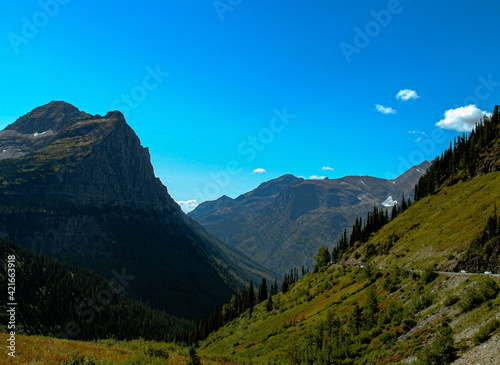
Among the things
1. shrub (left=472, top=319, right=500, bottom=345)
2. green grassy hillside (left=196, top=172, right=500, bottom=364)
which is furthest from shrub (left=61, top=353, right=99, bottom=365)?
shrub (left=472, top=319, right=500, bottom=345)

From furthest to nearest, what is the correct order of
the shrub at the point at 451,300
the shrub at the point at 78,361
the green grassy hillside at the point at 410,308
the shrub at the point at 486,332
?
→ the shrub at the point at 451,300 < the green grassy hillside at the point at 410,308 < the shrub at the point at 78,361 < the shrub at the point at 486,332

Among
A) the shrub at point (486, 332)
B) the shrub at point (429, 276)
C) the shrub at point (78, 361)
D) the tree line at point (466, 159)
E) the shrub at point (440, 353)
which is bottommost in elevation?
the shrub at point (440, 353)

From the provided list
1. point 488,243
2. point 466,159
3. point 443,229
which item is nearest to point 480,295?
point 488,243

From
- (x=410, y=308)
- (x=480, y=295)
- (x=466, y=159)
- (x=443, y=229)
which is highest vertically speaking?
(x=466, y=159)

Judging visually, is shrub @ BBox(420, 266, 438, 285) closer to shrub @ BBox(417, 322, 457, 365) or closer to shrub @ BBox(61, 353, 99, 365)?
shrub @ BBox(417, 322, 457, 365)

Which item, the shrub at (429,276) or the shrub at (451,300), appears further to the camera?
the shrub at (429,276)

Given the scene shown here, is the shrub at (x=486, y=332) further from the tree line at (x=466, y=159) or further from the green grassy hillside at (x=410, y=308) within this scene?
the tree line at (x=466, y=159)

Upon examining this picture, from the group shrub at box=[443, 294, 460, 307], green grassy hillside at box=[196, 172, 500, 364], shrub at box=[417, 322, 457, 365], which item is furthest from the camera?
shrub at box=[443, 294, 460, 307]

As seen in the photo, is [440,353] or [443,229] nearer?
[440,353]

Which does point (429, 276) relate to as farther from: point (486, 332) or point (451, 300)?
point (486, 332)

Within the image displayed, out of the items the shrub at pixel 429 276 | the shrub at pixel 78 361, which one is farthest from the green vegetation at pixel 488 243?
the shrub at pixel 78 361

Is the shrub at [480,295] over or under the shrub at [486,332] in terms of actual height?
over

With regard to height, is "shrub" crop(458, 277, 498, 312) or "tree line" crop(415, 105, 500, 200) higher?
"tree line" crop(415, 105, 500, 200)

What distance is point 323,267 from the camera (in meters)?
119
